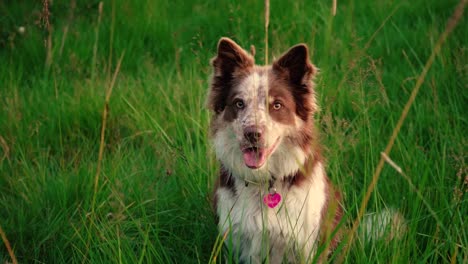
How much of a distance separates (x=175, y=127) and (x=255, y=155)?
62.6 inches

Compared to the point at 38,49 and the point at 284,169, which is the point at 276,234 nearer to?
the point at 284,169

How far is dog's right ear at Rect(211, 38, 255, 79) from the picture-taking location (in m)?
3.35

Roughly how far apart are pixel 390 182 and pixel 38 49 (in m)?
4.46

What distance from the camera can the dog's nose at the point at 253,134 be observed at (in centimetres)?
280

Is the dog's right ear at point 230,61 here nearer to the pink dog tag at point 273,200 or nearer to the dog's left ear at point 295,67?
the dog's left ear at point 295,67

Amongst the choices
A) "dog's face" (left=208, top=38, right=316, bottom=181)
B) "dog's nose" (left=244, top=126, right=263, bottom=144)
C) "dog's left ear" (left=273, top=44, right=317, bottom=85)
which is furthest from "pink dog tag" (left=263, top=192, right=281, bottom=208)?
"dog's left ear" (left=273, top=44, right=317, bottom=85)

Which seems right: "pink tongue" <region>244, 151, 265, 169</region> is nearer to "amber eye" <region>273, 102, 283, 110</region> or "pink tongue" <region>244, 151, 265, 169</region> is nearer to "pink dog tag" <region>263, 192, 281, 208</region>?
"pink dog tag" <region>263, 192, 281, 208</region>

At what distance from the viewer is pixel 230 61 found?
3.41m

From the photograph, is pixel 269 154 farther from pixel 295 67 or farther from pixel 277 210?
pixel 295 67

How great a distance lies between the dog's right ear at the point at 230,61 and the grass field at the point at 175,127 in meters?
0.50

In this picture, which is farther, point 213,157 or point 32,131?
point 32,131

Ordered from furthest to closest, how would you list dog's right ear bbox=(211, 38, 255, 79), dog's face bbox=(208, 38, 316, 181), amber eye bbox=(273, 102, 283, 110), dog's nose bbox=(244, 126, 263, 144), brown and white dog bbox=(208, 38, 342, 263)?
1. dog's right ear bbox=(211, 38, 255, 79)
2. amber eye bbox=(273, 102, 283, 110)
3. dog's face bbox=(208, 38, 316, 181)
4. brown and white dog bbox=(208, 38, 342, 263)
5. dog's nose bbox=(244, 126, 263, 144)

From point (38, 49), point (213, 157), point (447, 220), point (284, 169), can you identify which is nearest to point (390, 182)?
point (447, 220)

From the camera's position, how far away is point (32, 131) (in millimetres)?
4348
